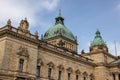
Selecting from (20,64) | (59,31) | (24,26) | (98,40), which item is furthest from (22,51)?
(59,31)

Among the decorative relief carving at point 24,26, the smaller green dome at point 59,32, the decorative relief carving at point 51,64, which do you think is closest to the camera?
the decorative relief carving at point 24,26

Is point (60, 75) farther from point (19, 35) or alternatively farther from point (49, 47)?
point (19, 35)

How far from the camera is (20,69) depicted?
130 feet

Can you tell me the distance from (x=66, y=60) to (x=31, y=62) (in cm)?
1195

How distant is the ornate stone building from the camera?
38188 mm

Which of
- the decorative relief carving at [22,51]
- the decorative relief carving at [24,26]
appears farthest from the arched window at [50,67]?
the decorative relief carving at [24,26]

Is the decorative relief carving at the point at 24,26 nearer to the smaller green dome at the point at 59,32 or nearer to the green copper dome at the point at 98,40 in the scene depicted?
the green copper dome at the point at 98,40

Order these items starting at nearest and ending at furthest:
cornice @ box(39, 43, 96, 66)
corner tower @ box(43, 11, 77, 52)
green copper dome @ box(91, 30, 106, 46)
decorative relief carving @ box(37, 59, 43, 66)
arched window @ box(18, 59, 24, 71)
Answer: arched window @ box(18, 59, 24, 71)
decorative relief carving @ box(37, 59, 43, 66)
cornice @ box(39, 43, 96, 66)
green copper dome @ box(91, 30, 106, 46)
corner tower @ box(43, 11, 77, 52)

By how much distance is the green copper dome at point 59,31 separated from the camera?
2760 inches

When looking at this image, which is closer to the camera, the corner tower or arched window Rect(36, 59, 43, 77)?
arched window Rect(36, 59, 43, 77)

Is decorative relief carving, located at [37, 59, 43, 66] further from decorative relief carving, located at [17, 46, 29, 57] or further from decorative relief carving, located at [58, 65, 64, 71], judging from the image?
decorative relief carving, located at [58, 65, 64, 71]

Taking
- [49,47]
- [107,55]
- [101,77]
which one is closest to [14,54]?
[49,47]

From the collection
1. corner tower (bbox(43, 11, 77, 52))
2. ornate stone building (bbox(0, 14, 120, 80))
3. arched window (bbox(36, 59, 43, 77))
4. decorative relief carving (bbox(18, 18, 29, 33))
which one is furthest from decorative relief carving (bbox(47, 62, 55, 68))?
corner tower (bbox(43, 11, 77, 52))

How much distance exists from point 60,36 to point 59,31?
1.84 m
